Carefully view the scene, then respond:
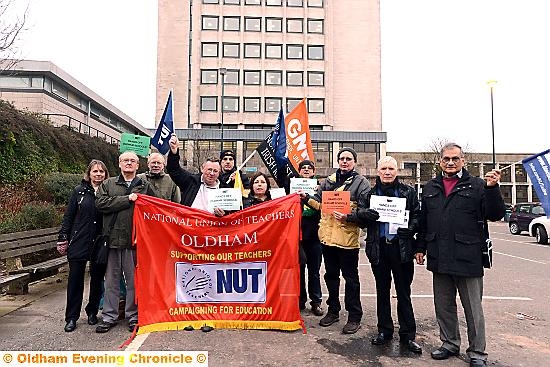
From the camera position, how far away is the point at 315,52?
2106 inches

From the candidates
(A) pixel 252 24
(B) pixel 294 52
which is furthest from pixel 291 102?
(A) pixel 252 24

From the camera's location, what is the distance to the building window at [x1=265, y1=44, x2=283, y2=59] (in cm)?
5266

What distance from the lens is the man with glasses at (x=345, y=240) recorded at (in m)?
Answer: 5.42

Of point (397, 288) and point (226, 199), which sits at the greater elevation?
point (226, 199)

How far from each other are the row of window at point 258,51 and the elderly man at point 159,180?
48745mm

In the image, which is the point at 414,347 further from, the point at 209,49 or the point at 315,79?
the point at 209,49

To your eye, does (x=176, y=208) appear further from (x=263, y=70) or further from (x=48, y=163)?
(x=263, y=70)

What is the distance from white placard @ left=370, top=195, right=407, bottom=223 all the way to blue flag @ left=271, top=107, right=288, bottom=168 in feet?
9.93

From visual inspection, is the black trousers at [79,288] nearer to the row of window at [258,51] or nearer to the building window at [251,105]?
the building window at [251,105]

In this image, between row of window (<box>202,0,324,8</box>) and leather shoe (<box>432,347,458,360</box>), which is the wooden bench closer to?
leather shoe (<box>432,347,458,360</box>)

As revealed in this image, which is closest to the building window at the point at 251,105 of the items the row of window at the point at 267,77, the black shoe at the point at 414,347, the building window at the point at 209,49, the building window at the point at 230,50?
the row of window at the point at 267,77

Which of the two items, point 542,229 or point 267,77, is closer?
point 542,229

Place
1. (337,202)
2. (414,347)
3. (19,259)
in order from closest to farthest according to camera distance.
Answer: (414,347), (337,202), (19,259)

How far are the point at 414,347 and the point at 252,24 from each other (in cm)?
5287
